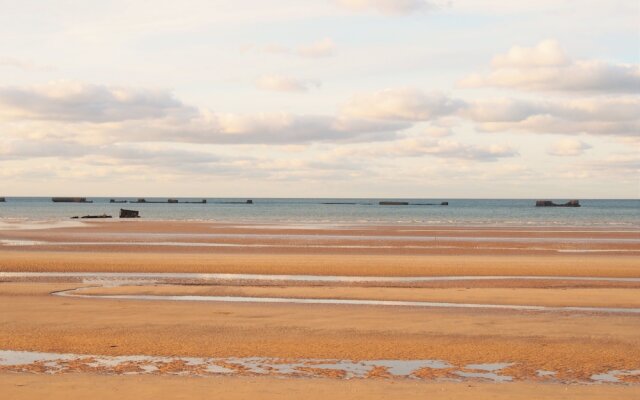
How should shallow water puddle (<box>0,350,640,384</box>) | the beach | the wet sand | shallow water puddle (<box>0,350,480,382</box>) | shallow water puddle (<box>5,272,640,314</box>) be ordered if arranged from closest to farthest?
the wet sand
the beach
shallow water puddle (<box>0,350,640,384</box>)
shallow water puddle (<box>0,350,480,382</box>)
shallow water puddle (<box>5,272,640,314</box>)

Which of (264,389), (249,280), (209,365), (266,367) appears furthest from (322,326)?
(249,280)

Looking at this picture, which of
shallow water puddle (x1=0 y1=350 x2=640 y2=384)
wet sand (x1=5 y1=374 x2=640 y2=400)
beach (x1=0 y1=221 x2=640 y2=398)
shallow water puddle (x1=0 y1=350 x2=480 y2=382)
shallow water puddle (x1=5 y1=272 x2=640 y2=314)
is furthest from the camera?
shallow water puddle (x1=5 y1=272 x2=640 y2=314)

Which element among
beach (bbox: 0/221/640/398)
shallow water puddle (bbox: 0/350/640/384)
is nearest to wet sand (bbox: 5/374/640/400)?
beach (bbox: 0/221/640/398)

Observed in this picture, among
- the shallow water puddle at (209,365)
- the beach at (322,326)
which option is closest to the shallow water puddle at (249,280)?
the beach at (322,326)

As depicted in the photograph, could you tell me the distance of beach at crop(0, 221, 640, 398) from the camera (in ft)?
41.9

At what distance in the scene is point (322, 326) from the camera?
709 inches

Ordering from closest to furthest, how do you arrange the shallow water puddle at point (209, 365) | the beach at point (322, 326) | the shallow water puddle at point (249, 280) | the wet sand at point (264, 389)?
the wet sand at point (264, 389)
the beach at point (322, 326)
the shallow water puddle at point (209, 365)
the shallow water puddle at point (249, 280)

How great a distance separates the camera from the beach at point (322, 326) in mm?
12773

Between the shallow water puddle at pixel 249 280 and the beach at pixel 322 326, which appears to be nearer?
the beach at pixel 322 326

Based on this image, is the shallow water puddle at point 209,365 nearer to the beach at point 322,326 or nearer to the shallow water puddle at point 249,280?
the beach at point 322,326

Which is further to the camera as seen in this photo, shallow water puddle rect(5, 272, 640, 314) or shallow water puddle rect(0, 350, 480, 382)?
shallow water puddle rect(5, 272, 640, 314)

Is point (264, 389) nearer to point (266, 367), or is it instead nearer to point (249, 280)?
point (266, 367)

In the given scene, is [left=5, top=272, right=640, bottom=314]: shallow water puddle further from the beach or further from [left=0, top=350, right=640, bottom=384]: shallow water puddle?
[left=0, top=350, right=640, bottom=384]: shallow water puddle

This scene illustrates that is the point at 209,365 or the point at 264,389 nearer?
the point at 264,389
